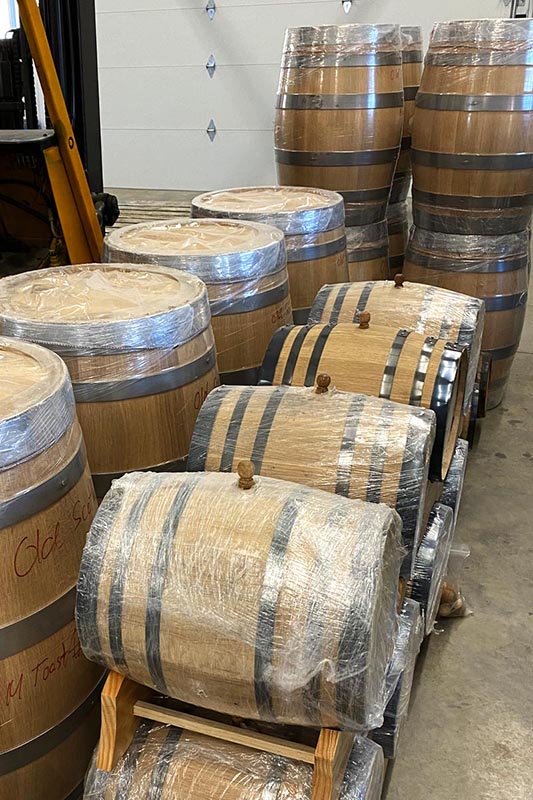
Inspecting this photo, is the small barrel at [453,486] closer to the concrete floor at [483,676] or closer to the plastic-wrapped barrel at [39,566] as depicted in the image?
the concrete floor at [483,676]

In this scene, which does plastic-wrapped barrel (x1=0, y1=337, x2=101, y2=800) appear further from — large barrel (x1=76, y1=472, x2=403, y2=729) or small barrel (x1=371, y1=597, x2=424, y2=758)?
small barrel (x1=371, y1=597, x2=424, y2=758)

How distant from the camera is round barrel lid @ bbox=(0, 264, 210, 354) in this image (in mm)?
2207

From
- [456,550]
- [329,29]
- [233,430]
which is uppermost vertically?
[329,29]

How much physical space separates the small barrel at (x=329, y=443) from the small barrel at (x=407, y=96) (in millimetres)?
3624

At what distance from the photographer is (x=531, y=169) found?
177 inches

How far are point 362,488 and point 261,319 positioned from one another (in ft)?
3.55

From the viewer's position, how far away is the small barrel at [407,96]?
17.7 ft

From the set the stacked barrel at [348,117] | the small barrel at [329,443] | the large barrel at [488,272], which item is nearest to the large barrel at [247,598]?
the small barrel at [329,443]

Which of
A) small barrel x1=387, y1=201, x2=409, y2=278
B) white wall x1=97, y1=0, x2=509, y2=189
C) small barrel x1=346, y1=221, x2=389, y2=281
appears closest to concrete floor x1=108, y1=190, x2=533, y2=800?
small barrel x1=346, y1=221, x2=389, y2=281

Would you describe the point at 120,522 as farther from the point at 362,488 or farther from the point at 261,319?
the point at 261,319

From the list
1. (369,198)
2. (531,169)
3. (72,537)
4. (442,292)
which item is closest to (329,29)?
(369,198)

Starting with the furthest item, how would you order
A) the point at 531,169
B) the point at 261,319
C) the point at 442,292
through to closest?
the point at 531,169, the point at 442,292, the point at 261,319

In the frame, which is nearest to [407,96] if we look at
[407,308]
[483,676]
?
[407,308]

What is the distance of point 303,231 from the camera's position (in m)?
3.51
